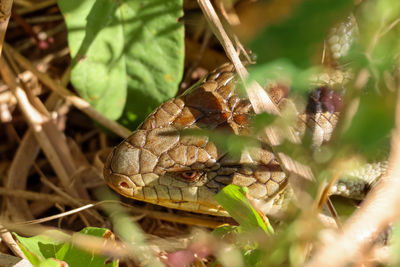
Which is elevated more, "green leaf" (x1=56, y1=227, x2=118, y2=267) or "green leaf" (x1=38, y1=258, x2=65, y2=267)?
"green leaf" (x1=38, y1=258, x2=65, y2=267)

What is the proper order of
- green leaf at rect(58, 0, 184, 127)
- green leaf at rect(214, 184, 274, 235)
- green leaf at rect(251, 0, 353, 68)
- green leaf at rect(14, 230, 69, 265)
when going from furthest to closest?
green leaf at rect(58, 0, 184, 127) → green leaf at rect(14, 230, 69, 265) → green leaf at rect(214, 184, 274, 235) → green leaf at rect(251, 0, 353, 68)

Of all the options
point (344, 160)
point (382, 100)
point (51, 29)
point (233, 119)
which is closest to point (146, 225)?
point (233, 119)

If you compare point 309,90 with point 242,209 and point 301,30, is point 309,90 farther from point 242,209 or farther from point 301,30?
point 301,30

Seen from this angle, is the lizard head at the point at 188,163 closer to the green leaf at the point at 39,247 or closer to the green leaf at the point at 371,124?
the green leaf at the point at 39,247

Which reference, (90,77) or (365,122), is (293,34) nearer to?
(365,122)

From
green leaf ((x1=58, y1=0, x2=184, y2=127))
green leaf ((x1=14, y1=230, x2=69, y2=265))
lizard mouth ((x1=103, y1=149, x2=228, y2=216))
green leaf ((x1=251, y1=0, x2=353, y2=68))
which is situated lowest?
lizard mouth ((x1=103, y1=149, x2=228, y2=216))

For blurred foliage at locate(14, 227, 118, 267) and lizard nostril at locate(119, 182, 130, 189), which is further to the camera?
lizard nostril at locate(119, 182, 130, 189)

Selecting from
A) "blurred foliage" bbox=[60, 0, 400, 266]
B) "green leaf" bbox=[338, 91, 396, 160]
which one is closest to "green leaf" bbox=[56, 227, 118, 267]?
"blurred foliage" bbox=[60, 0, 400, 266]

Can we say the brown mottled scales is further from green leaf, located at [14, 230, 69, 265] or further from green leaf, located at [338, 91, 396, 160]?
green leaf, located at [338, 91, 396, 160]
